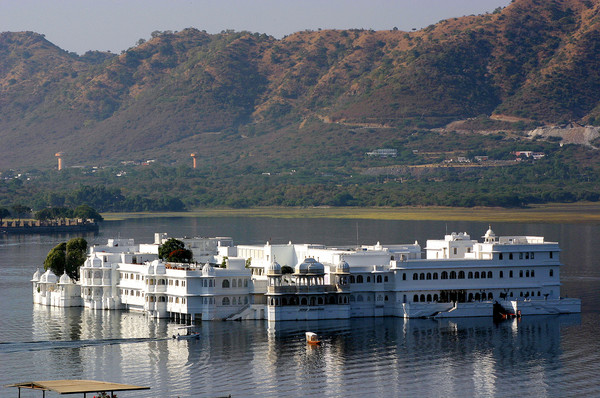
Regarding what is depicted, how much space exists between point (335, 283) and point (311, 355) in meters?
11.1

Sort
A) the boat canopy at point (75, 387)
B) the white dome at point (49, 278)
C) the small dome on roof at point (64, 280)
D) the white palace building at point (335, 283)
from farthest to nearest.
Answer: the white dome at point (49, 278)
the small dome on roof at point (64, 280)
the white palace building at point (335, 283)
the boat canopy at point (75, 387)

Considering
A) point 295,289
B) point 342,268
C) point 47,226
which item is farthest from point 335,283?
point 47,226

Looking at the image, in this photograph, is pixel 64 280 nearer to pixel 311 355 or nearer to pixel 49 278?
pixel 49 278

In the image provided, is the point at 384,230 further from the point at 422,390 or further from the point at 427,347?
the point at 422,390

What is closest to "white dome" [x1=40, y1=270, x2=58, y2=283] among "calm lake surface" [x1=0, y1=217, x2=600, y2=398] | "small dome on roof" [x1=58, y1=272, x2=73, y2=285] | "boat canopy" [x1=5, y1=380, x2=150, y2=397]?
"small dome on roof" [x1=58, y1=272, x2=73, y2=285]

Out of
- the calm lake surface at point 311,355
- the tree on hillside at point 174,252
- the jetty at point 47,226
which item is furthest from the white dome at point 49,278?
the jetty at point 47,226

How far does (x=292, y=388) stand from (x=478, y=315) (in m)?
22.5

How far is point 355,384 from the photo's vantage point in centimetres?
6047

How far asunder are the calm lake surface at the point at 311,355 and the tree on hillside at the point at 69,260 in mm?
3007

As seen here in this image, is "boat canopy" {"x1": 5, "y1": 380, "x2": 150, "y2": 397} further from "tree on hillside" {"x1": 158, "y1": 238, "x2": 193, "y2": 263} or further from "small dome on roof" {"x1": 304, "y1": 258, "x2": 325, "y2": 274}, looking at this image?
"tree on hillside" {"x1": 158, "y1": 238, "x2": 193, "y2": 263}

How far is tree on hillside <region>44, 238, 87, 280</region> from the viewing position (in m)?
89.6

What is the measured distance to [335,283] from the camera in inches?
3056

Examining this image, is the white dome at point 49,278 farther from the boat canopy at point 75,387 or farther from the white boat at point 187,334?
the boat canopy at point 75,387

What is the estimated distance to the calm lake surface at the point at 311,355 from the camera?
59906 mm
